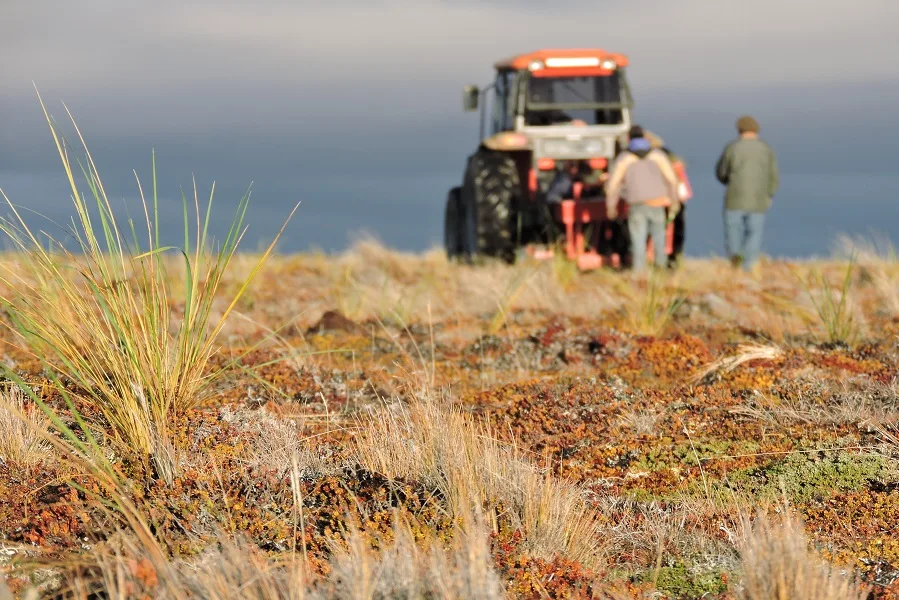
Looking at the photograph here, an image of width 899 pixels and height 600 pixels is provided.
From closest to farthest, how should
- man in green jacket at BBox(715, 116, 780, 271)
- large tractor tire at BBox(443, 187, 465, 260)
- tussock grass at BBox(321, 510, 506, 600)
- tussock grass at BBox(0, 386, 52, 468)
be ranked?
tussock grass at BBox(321, 510, 506, 600) → tussock grass at BBox(0, 386, 52, 468) → man in green jacket at BBox(715, 116, 780, 271) → large tractor tire at BBox(443, 187, 465, 260)

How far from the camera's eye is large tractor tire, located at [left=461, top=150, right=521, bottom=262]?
12664 mm

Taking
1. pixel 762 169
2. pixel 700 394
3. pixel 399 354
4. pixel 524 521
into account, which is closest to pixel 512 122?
pixel 762 169

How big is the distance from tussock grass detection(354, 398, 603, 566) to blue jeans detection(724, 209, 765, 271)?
10944 millimetres

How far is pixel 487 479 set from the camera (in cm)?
378

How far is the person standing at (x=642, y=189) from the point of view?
39.5ft

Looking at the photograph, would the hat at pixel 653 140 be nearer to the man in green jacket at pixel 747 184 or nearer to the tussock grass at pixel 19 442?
the man in green jacket at pixel 747 184

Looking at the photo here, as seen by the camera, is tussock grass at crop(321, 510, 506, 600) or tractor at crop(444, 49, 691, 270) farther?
tractor at crop(444, 49, 691, 270)

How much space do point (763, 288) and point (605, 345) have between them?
4934 millimetres

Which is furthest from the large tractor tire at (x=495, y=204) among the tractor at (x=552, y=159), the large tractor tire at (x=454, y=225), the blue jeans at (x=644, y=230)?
the large tractor tire at (x=454, y=225)

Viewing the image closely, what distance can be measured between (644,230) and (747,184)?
261 cm

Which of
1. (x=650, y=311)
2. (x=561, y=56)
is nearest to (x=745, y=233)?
(x=561, y=56)

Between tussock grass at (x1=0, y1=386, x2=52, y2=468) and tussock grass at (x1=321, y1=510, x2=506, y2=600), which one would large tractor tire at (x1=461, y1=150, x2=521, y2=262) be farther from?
tussock grass at (x1=321, y1=510, x2=506, y2=600)

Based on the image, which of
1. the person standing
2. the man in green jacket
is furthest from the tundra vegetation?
the man in green jacket

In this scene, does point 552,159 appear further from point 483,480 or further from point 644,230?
point 483,480
